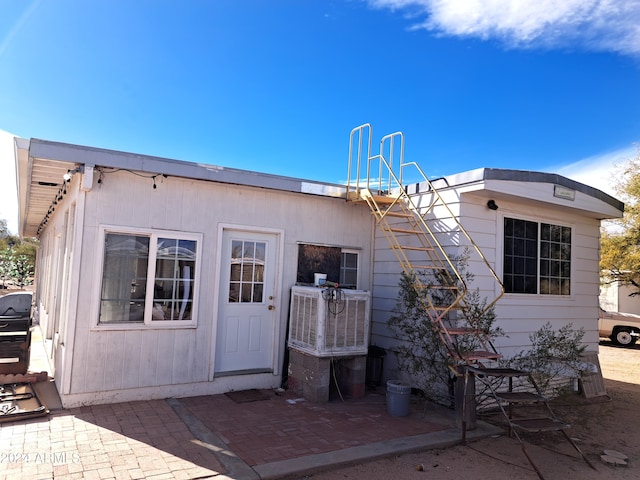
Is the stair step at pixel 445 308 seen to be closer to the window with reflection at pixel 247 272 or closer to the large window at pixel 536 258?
the large window at pixel 536 258

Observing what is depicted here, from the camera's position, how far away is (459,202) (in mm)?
5902

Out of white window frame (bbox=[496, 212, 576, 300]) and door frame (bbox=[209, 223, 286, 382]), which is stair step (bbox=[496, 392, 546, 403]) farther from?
door frame (bbox=[209, 223, 286, 382])

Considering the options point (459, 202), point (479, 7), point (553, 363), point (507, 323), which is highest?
point (479, 7)

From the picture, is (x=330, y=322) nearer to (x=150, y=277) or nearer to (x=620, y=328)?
(x=150, y=277)

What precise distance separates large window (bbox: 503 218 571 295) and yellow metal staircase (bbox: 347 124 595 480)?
476mm

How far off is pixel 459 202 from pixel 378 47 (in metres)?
5.44

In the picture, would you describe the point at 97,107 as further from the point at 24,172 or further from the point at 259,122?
the point at 24,172

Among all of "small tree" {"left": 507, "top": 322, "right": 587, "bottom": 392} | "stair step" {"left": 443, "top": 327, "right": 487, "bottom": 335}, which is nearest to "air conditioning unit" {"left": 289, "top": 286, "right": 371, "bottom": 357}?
"stair step" {"left": 443, "top": 327, "right": 487, "bottom": 335}

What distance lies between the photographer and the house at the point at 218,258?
516cm

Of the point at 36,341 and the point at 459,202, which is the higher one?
the point at 459,202

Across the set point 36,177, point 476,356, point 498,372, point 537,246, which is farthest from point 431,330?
point 36,177

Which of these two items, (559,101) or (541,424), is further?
(559,101)

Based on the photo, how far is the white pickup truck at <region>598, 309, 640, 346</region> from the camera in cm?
1439

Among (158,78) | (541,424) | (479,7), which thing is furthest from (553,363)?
(158,78)
